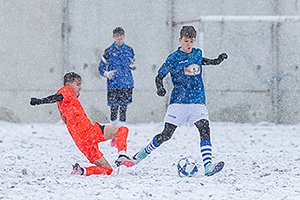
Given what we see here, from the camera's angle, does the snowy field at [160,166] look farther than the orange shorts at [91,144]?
No

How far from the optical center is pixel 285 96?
13.5 meters

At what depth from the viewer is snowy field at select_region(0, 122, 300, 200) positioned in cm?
560

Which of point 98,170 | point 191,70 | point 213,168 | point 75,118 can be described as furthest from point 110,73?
point 213,168

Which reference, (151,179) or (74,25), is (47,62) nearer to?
(74,25)

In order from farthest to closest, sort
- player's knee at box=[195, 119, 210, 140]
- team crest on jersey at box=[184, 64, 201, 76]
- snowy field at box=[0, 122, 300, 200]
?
team crest on jersey at box=[184, 64, 201, 76]
player's knee at box=[195, 119, 210, 140]
snowy field at box=[0, 122, 300, 200]

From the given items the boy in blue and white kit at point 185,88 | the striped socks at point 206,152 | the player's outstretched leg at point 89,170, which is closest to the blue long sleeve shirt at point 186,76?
the boy in blue and white kit at point 185,88

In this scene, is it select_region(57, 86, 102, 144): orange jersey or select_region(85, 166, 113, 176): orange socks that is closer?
select_region(85, 166, 113, 176): orange socks

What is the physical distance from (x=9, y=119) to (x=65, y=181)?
7.42m

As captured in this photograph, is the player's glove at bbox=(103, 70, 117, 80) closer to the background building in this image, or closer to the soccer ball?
the background building

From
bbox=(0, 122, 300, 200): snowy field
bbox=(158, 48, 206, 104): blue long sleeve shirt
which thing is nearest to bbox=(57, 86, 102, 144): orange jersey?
bbox=(0, 122, 300, 200): snowy field

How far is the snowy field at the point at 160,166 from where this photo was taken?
560 centimetres

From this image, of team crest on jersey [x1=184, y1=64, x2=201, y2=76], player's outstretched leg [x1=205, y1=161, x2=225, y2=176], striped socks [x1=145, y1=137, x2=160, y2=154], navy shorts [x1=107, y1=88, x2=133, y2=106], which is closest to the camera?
player's outstretched leg [x1=205, y1=161, x2=225, y2=176]

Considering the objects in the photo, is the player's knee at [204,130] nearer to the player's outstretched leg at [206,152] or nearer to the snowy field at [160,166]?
the player's outstretched leg at [206,152]

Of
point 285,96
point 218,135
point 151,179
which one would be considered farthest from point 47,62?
point 151,179
